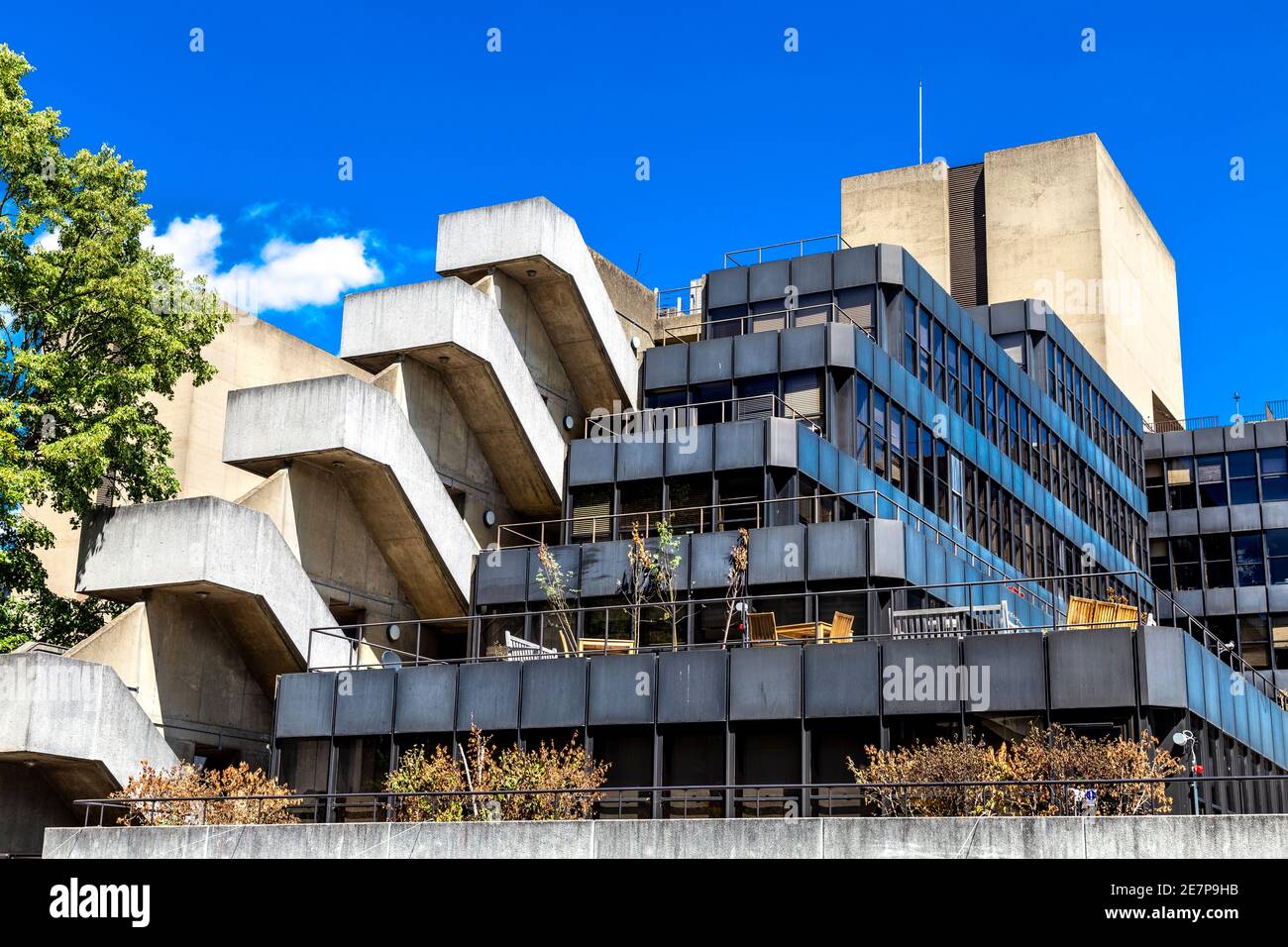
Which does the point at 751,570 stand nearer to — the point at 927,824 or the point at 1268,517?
the point at 927,824

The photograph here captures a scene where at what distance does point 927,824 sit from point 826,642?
→ 816 cm

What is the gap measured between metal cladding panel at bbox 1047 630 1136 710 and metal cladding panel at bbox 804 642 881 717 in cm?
321

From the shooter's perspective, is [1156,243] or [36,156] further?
[1156,243]

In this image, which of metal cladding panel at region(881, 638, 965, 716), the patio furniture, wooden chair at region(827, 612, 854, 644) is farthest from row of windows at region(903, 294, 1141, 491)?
metal cladding panel at region(881, 638, 965, 716)

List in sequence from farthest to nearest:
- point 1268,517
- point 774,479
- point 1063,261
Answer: point 1063,261
point 1268,517
point 774,479

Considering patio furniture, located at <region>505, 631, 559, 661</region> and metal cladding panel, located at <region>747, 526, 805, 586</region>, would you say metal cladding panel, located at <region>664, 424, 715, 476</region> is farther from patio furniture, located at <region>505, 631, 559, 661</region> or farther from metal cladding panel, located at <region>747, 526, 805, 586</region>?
patio furniture, located at <region>505, 631, 559, 661</region>

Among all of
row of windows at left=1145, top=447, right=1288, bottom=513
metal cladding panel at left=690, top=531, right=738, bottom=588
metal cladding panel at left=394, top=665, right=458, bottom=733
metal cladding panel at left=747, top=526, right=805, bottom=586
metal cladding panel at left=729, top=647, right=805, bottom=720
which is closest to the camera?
metal cladding panel at left=729, top=647, right=805, bottom=720

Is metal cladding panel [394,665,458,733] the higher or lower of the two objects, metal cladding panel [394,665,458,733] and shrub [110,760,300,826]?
the higher

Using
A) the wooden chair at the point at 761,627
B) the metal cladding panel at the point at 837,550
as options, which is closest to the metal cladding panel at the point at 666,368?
the metal cladding panel at the point at 837,550

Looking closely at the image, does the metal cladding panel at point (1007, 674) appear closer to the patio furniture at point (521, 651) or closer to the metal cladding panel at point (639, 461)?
the patio furniture at point (521, 651)

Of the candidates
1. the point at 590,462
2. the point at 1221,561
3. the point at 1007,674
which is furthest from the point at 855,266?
the point at 1221,561

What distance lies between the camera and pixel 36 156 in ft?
105

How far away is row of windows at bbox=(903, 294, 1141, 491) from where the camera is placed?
143 feet
